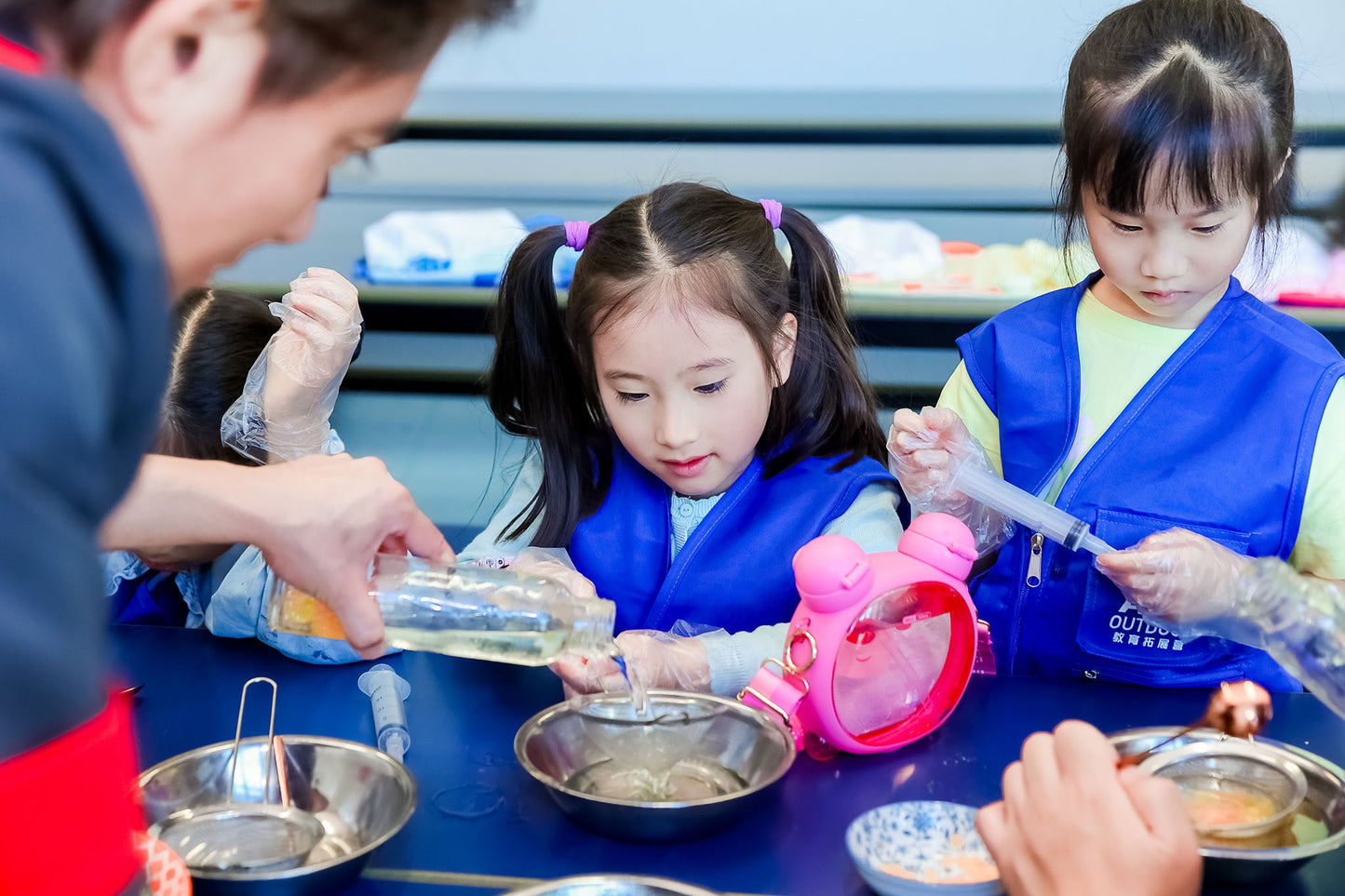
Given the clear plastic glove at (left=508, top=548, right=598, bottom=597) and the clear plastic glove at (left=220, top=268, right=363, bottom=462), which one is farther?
the clear plastic glove at (left=220, top=268, right=363, bottom=462)

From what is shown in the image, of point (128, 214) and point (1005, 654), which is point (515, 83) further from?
point (128, 214)

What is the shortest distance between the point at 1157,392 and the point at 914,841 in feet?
2.58

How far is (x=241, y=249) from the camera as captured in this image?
593 mm

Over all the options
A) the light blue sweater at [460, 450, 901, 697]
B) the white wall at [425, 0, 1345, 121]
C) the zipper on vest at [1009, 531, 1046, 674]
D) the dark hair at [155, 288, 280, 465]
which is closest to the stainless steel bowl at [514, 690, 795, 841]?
the light blue sweater at [460, 450, 901, 697]

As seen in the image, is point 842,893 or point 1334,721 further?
point 1334,721

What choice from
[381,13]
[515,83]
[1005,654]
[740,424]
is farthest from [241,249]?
[515,83]

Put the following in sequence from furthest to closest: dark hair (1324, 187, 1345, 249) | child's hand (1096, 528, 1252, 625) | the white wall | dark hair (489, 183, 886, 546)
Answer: the white wall → dark hair (1324, 187, 1345, 249) → dark hair (489, 183, 886, 546) → child's hand (1096, 528, 1252, 625)

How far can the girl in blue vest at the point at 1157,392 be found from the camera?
51.5 inches

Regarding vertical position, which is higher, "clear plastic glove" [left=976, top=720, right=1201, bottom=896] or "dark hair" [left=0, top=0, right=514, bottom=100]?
"dark hair" [left=0, top=0, right=514, bottom=100]

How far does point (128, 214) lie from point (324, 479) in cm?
52

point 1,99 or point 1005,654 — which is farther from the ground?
point 1,99

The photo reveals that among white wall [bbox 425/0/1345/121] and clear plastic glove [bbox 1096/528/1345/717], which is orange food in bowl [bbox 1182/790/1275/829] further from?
white wall [bbox 425/0/1345/121]

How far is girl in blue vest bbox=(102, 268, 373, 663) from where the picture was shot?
5.12ft

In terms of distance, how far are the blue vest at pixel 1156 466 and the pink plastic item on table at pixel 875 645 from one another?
39 cm
